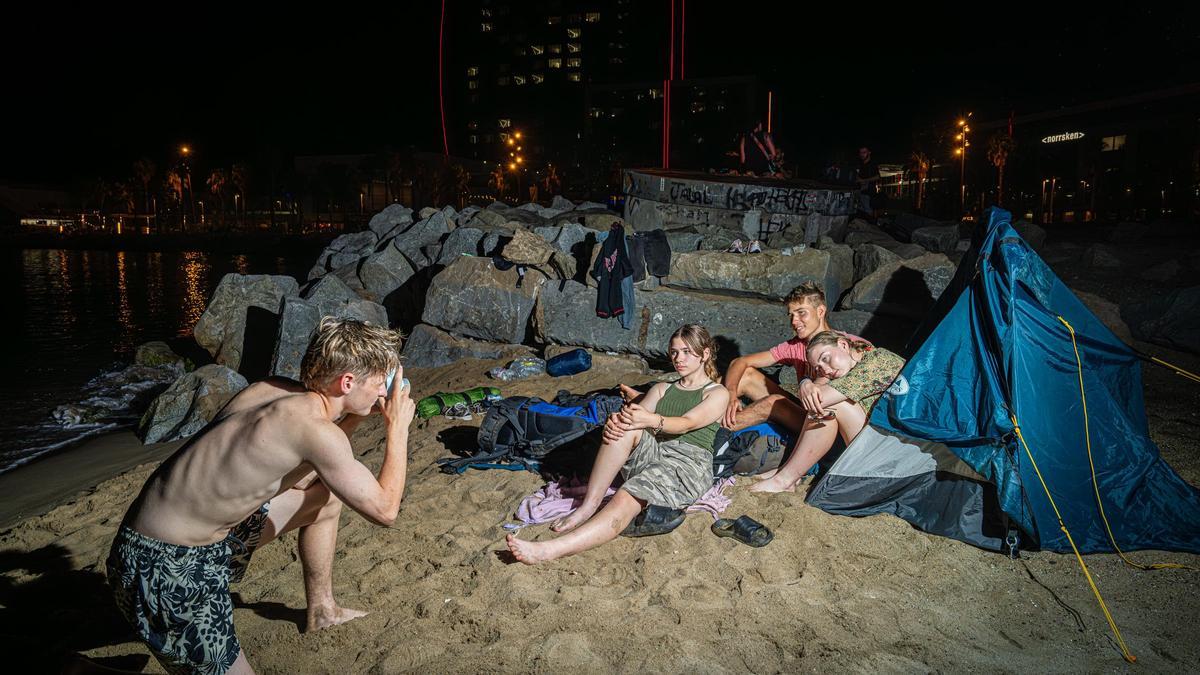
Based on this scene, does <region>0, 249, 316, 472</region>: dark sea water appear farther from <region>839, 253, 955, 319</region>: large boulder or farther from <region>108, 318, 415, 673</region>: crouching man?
<region>839, 253, 955, 319</region>: large boulder

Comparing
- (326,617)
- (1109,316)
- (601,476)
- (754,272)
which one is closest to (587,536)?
(601,476)

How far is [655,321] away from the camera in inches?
339

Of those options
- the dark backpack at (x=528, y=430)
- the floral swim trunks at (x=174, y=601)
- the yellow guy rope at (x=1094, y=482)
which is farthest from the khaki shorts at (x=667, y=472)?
the yellow guy rope at (x=1094, y=482)

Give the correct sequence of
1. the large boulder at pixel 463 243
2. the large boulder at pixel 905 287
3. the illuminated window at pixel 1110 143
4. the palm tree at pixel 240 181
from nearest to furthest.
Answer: the large boulder at pixel 905 287
the large boulder at pixel 463 243
the illuminated window at pixel 1110 143
the palm tree at pixel 240 181

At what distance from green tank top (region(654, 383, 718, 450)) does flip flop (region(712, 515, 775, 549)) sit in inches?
20.4

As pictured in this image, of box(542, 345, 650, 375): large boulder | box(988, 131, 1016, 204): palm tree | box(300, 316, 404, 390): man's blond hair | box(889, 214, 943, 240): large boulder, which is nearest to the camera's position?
box(300, 316, 404, 390): man's blond hair

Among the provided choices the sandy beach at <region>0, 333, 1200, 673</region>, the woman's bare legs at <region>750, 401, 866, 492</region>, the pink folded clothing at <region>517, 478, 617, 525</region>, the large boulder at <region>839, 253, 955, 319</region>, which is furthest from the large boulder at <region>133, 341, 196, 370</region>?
the large boulder at <region>839, 253, 955, 319</region>

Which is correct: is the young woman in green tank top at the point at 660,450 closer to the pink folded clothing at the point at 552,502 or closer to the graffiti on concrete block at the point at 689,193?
the pink folded clothing at the point at 552,502

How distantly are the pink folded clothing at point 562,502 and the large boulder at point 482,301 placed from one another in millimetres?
4807

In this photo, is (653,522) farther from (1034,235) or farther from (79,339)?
(79,339)

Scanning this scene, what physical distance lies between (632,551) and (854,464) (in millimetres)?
1730

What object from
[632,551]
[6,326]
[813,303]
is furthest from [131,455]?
[6,326]

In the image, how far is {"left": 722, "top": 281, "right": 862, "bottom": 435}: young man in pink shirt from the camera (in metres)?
5.22

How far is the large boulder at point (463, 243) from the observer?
11.7 m
